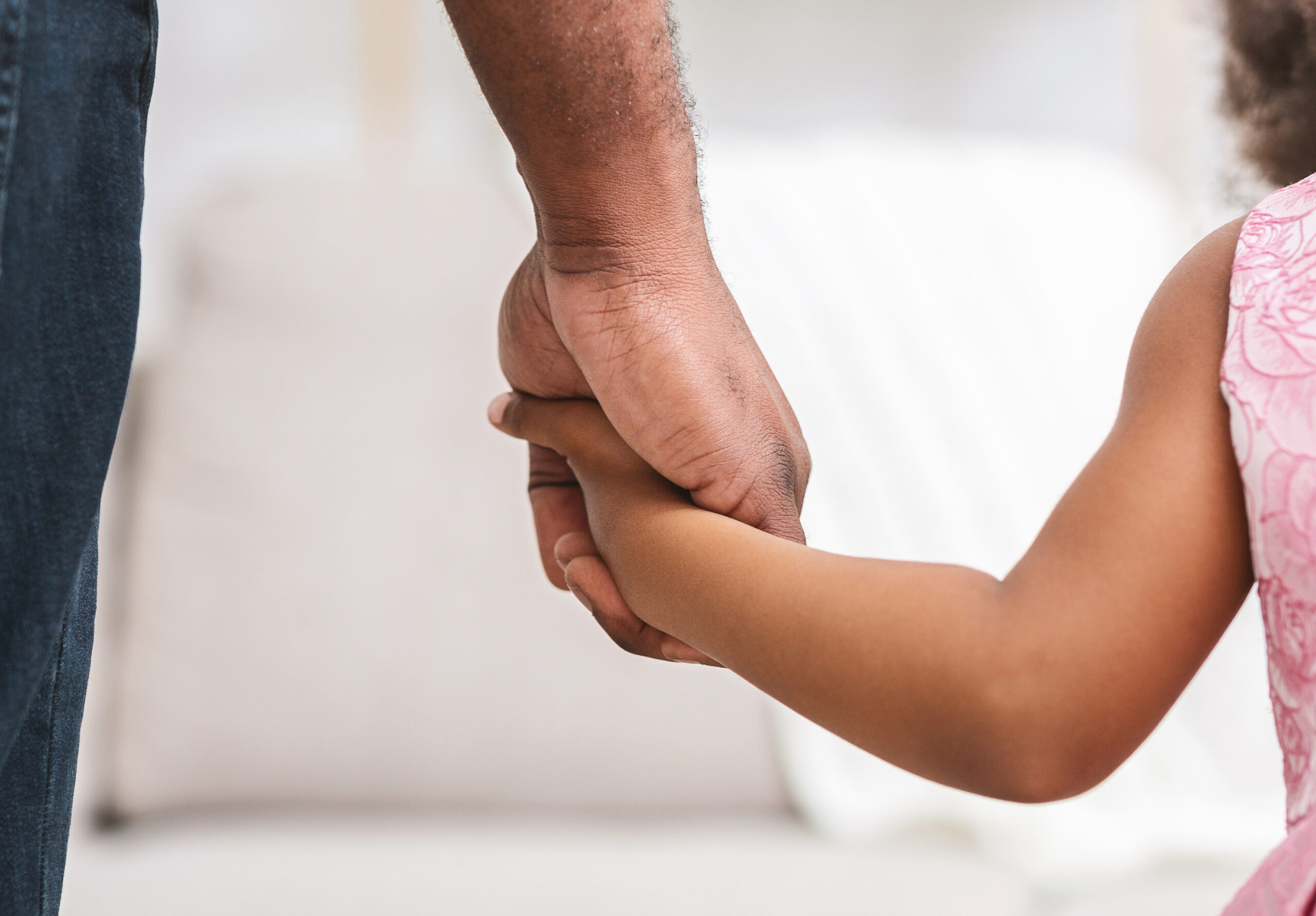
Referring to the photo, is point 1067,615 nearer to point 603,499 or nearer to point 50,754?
point 603,499

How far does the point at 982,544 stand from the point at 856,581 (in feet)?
2.78

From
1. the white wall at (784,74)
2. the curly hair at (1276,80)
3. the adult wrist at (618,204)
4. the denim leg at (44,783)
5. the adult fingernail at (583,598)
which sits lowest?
the denim leg at (44,783)

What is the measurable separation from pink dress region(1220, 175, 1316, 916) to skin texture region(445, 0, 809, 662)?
0.26 meters

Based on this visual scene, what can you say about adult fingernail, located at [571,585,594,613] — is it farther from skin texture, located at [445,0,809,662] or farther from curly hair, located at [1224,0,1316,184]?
curly hair, located at [1224,0,1316,184]

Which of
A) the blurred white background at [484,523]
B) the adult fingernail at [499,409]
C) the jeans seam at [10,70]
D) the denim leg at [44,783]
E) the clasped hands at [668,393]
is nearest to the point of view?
the jeans seam at [10,70]

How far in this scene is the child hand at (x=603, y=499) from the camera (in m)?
0.64

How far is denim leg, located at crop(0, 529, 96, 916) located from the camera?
0.50 m

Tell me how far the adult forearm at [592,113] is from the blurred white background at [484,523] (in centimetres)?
58

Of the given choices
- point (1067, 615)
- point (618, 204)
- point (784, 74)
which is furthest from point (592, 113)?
point (784, 74)

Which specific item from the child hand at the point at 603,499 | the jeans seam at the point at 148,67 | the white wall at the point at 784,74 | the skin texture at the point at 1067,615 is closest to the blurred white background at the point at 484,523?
the white wall at the point at 784,74

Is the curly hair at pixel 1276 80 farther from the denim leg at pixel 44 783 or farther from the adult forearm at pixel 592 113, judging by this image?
the denim leg at pixel 44 783

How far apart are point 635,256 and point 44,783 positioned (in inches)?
15.5

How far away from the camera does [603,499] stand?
Result: 2.14 ft

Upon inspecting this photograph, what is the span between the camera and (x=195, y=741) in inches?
41.2
